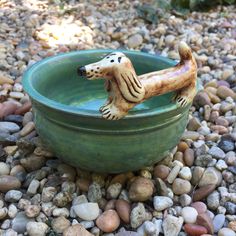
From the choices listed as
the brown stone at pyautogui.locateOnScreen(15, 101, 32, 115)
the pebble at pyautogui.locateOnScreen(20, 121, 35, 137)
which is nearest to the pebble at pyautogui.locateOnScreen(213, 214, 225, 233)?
the pebble at pyautogui.locateOnScreen(20, 121, 35, 137)

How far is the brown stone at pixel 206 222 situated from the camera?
4.36ft

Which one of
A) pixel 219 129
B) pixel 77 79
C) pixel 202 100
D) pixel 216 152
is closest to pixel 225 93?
pixel 202 100

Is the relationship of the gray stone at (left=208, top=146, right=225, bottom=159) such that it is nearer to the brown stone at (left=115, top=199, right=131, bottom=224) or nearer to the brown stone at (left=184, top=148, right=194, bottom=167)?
the brown stone at (left=184, top=148, right=194, bottom=167)

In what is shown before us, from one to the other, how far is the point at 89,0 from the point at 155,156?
2117mm

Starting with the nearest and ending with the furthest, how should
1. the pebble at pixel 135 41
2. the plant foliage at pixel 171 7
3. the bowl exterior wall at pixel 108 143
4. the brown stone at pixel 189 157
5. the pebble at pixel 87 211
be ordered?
the bowl exterior wall at pixel 108 143, the pebble at pixel 87 211, the brown stone at pixel 189 157, the pebble at pixel 135 41, the plant foliage at pixel 171 7

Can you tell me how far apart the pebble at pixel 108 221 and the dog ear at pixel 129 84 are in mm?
402

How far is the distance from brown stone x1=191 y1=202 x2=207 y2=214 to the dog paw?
1.18 feet

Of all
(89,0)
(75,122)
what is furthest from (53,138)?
(89,0)

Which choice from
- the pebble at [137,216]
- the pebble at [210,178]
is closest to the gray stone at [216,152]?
the pebble at [210,178]

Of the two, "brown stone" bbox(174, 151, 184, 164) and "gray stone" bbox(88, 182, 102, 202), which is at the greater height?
"gray stone" bbox(88, 182, 102, 202)

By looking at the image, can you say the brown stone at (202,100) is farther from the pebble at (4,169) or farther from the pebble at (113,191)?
the pebble at (4,169)

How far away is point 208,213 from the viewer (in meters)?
1.40

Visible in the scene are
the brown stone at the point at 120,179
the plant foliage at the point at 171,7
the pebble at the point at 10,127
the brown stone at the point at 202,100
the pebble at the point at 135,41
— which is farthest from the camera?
the plant foliage at the point at 171,7

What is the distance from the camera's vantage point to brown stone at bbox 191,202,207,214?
1.40 metres
